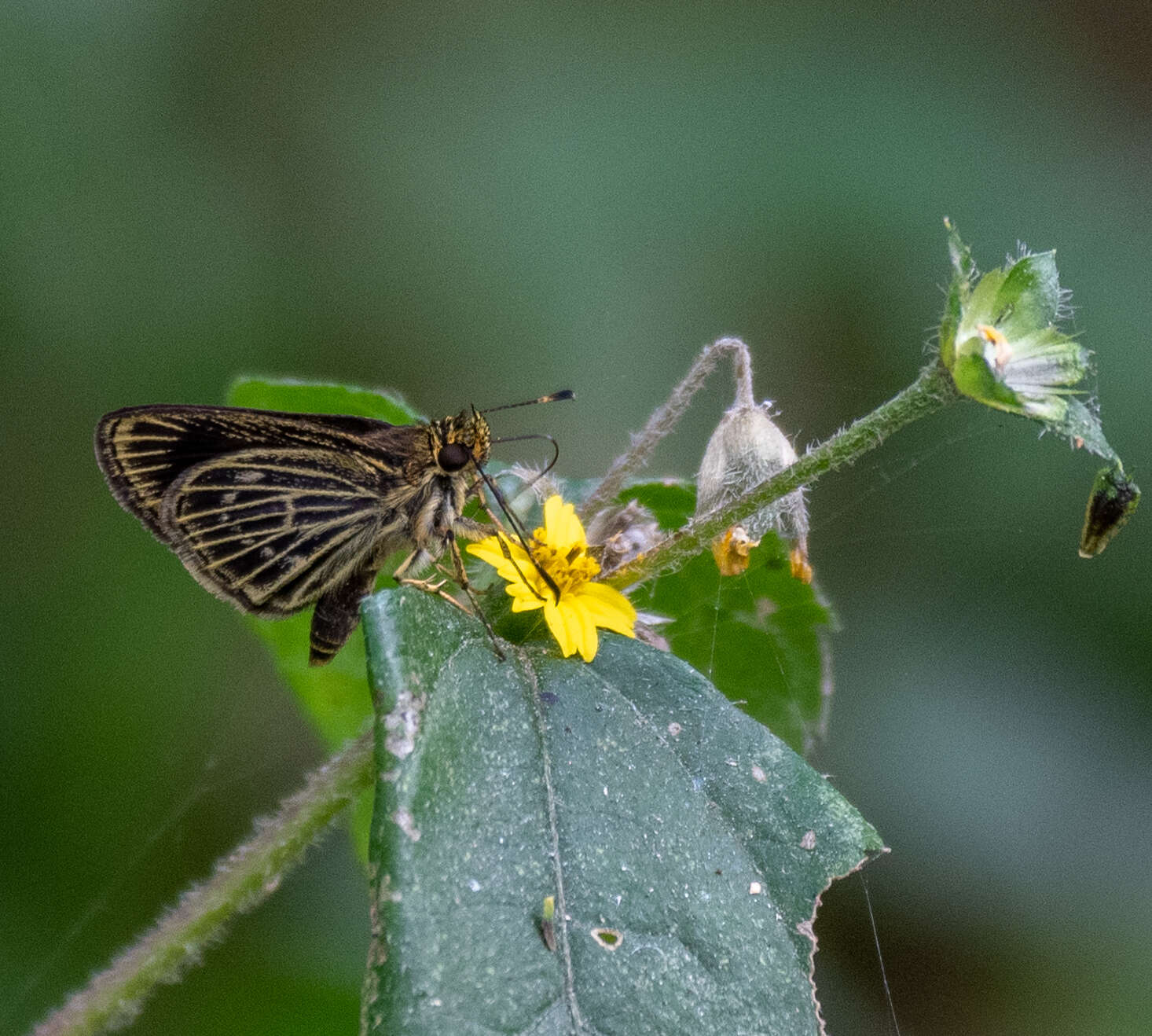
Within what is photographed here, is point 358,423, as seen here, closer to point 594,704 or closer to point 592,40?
point 594,704

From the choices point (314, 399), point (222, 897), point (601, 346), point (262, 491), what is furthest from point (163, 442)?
point (601, 346)

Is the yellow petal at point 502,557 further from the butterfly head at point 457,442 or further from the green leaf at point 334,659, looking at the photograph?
the green leaf at point 334,659

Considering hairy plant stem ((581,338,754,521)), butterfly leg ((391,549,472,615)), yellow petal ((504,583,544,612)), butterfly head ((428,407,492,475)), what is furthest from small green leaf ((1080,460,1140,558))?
butterfly head ((428,407,492,475))

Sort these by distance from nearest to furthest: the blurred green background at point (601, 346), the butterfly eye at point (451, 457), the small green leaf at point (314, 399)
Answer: the butterfly eye at point (451, 457), the small green leaf at point (314, 399), the blurred green background at point (601, 346)

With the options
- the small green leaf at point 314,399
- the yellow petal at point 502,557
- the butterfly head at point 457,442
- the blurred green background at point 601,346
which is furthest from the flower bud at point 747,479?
the blurred green background at point 601,346

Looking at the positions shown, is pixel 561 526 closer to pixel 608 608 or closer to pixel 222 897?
pixel 608 608

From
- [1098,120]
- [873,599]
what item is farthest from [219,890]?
[1098,120]
